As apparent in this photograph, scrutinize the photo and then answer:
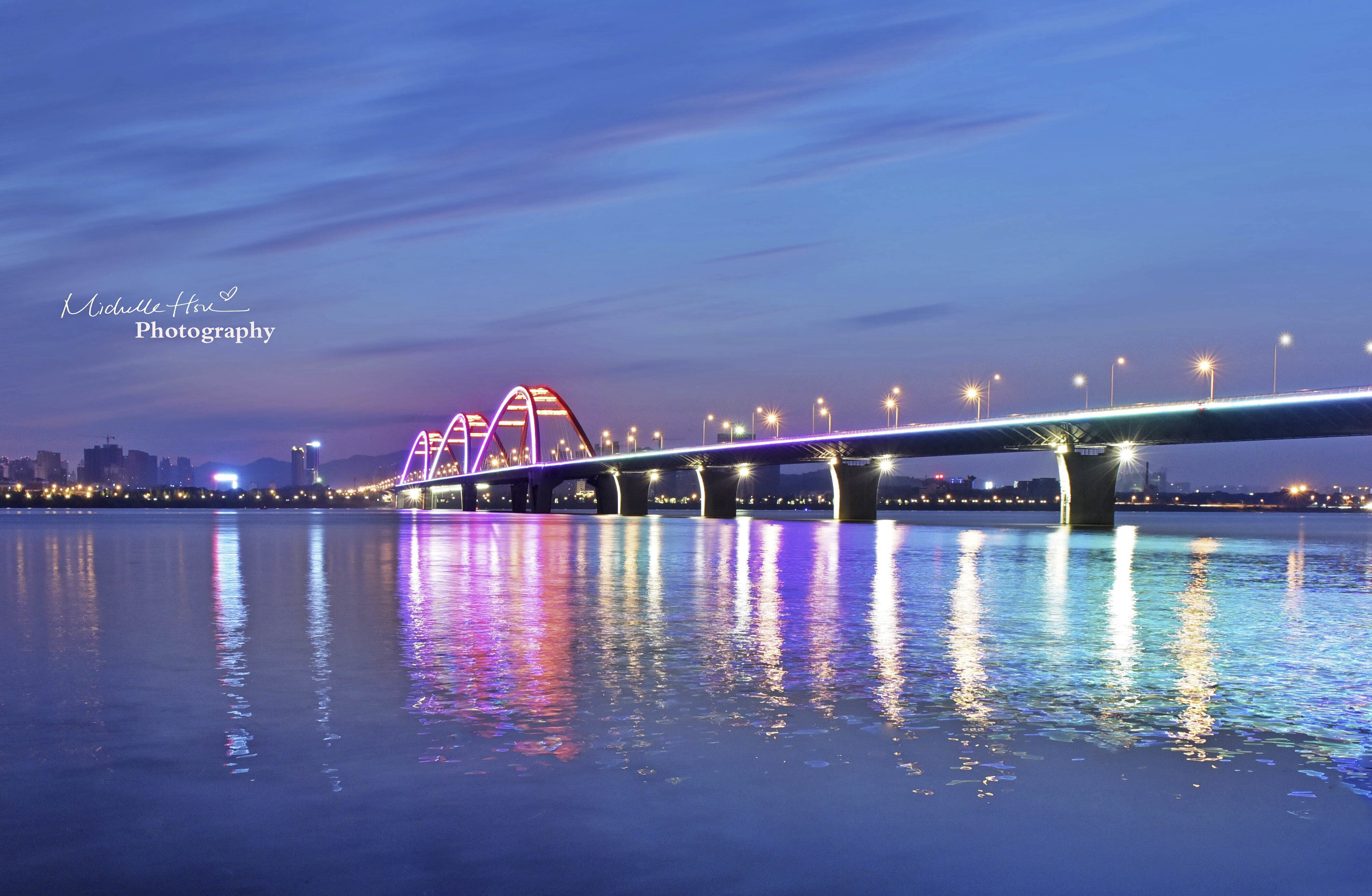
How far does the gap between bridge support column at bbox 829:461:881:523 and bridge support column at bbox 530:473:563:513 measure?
65786mm

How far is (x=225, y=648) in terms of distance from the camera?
65.9 feet

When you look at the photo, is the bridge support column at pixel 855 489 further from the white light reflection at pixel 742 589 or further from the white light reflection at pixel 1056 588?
the white light reflection at pixel 1056 588

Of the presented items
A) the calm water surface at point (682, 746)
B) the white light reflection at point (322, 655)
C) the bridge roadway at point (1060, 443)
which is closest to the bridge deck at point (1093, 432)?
the bridge roadway at point (1060, 443)

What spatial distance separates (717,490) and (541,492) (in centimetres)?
4393

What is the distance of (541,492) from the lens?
185750mm

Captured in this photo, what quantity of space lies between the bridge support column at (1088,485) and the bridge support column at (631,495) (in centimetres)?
7731

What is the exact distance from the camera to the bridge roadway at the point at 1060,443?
7850 cm

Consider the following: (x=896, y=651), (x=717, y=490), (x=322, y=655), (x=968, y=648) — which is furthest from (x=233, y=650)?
(x=717, y=490)

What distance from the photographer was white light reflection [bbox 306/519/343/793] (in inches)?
475

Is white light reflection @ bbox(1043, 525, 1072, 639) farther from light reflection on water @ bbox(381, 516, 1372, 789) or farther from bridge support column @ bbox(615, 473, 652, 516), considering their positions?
bridge support column @ bbox(615, 473, 652, 516)

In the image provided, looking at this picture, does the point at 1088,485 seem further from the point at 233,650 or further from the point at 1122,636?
the point at 233,650

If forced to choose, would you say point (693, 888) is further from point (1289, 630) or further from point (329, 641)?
point (1289, 630)

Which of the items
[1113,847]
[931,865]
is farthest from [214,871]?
[1113,847]

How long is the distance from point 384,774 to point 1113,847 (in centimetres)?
603
